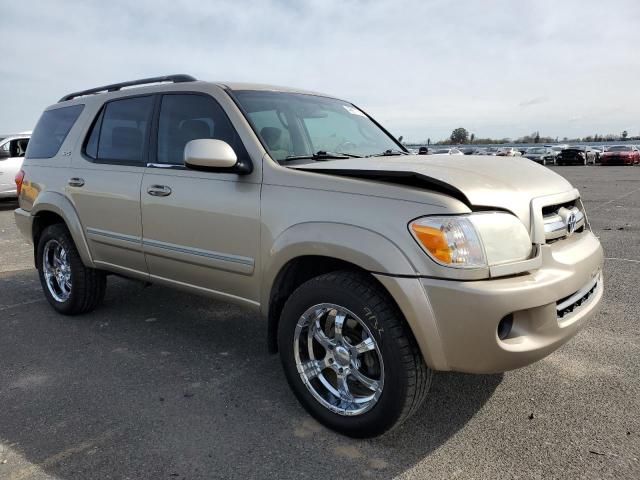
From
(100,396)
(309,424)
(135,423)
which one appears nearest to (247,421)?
(309,424)

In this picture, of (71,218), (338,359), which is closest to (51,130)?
(71,218)

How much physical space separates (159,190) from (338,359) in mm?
1681

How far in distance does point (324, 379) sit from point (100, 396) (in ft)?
4.47

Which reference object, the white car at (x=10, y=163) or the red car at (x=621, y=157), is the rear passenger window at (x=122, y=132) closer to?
the white car at (x=10, y=163)

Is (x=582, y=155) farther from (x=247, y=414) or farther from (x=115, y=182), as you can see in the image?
(x=247, y=414)

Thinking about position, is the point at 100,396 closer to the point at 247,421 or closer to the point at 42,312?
the point at 247,421

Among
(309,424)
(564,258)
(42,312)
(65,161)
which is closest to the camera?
(564,258)

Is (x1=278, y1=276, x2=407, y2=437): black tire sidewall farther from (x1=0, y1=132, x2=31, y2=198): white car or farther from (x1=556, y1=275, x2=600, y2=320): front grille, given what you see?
(x1=0, y1=132, x2=31, y2=198): white car

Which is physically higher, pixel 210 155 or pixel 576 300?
pixel 210 155

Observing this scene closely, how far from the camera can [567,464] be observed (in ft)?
7.75

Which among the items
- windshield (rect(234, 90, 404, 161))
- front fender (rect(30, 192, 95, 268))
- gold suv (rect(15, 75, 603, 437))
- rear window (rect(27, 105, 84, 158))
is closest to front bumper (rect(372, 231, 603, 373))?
gold suv (rect(15, 75, 603, 437))

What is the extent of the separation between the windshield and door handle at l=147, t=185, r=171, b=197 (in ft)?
2.42

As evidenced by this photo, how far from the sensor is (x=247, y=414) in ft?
9.39

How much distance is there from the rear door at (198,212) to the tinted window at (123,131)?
0.64 ft
